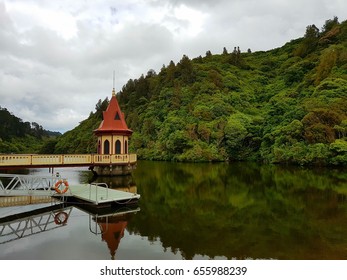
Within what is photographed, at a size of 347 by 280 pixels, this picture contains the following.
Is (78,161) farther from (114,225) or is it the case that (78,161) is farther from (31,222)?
(114,225)

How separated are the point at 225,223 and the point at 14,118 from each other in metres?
99.0

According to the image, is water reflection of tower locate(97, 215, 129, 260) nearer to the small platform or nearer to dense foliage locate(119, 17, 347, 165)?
the small platform

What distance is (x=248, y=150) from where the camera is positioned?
4878 centimetres

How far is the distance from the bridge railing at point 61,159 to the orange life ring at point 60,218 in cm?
924

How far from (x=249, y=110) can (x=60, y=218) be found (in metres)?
49.6

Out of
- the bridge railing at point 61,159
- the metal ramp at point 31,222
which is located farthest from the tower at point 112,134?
the metal ramp at point 31,222

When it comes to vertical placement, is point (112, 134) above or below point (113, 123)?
below

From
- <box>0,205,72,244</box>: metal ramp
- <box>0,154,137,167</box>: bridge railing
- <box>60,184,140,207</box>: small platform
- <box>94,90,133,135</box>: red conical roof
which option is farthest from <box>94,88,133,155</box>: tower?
<box>0,205,72,244</box>: metal ramp

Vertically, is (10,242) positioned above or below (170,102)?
below

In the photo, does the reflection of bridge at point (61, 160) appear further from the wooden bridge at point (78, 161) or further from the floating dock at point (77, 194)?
the floating dock at point (77, 194)

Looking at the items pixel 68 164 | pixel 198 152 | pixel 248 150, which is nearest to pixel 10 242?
pixel 68 164

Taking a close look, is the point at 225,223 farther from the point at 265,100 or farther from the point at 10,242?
the point at 265,100

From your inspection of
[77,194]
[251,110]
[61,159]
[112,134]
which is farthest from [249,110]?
[77,194]

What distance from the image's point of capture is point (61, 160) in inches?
800
